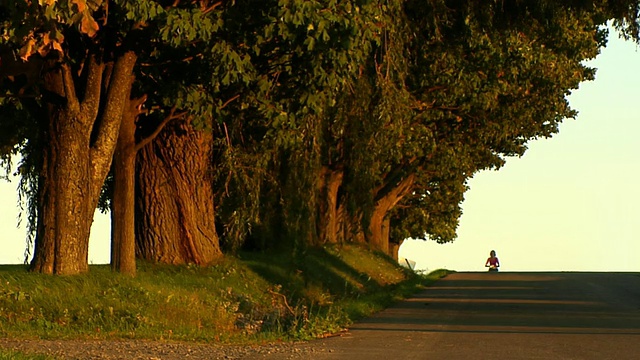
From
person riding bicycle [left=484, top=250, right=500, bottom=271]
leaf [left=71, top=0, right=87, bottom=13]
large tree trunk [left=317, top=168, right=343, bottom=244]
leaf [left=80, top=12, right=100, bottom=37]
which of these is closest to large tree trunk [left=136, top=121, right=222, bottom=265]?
leaf [left=80, top=12, right=100, bottom=37]

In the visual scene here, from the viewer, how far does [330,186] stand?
37219mm

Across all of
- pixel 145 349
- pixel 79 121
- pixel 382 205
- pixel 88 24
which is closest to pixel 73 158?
pixel 79 121

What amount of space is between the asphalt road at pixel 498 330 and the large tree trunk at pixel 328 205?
9.35 meters

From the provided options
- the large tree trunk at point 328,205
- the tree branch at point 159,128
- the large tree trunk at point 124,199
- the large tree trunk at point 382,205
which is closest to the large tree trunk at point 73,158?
the large tree trunk at point 124,199

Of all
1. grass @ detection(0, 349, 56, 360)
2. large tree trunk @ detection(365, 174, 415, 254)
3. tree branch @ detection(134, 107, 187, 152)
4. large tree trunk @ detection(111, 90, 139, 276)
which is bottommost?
grass @ detection(0, 349, 56, 360)

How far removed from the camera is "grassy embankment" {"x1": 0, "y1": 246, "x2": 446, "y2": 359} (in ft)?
54.7

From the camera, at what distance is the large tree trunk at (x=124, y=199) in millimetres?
20500

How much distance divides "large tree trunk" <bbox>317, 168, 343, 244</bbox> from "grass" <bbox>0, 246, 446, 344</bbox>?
450 inches

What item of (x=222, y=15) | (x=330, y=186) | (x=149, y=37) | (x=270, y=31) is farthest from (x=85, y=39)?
(x=330, y=186)

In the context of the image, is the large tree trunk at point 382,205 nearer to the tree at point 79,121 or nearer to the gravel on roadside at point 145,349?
the tree at point 79,121

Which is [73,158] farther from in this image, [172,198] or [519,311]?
[519,311]

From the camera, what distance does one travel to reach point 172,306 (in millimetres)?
18422

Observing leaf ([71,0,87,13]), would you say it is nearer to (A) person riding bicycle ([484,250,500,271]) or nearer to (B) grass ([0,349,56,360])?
(B) grass ([0,349,56,360])

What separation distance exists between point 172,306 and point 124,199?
121 inches
